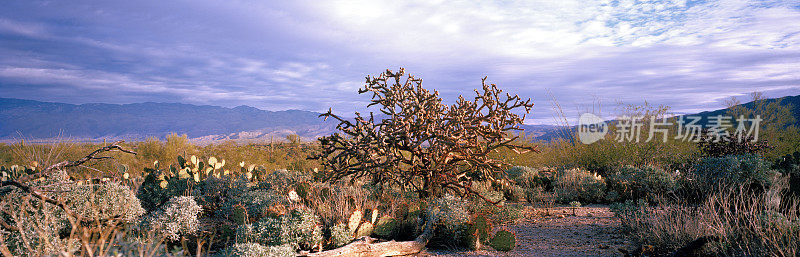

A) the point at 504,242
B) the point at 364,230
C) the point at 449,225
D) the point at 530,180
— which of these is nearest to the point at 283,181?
the point at 364,230

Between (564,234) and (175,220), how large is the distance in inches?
193

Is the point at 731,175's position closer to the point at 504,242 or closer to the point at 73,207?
the point at 504,242

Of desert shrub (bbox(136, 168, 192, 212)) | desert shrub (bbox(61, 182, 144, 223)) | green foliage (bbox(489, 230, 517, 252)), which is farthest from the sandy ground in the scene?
desert shrub (bbox(136, 168, 192, 212))

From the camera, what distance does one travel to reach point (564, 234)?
5812mm

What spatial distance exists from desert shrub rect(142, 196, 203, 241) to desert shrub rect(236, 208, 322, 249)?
0.70m

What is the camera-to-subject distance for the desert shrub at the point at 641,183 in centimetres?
762

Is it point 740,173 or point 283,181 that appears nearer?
point 740,173

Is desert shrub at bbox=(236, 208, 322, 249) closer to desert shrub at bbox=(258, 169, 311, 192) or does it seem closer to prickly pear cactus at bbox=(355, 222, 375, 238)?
prickly pear cactus at bbox=(355, 222, 375, 238)

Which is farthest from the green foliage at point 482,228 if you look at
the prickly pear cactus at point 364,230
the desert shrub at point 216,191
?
the desert shrub at point 216,191

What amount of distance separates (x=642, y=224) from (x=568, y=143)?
27.8 feet

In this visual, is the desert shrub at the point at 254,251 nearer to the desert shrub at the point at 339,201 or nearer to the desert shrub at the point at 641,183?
the desert shrub at the point at 339,201

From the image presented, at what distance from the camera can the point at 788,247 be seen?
3.78 m

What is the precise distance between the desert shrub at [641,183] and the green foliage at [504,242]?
3.73 metres

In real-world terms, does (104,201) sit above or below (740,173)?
below
